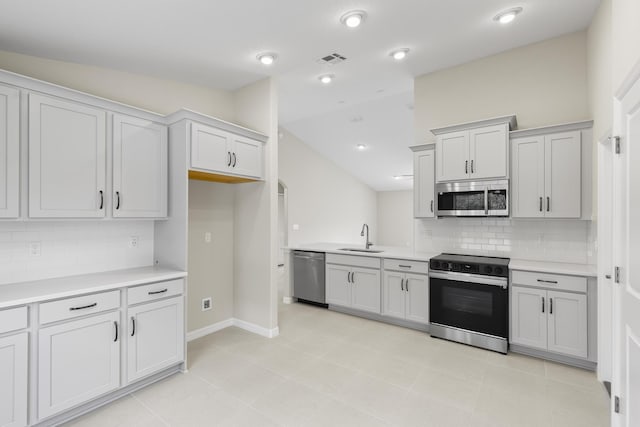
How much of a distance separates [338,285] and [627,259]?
331cm

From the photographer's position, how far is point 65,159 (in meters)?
2.47

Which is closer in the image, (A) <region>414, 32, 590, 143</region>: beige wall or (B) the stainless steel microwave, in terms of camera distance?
(A) <region>414, 32, 590, 143</region>: beige wall

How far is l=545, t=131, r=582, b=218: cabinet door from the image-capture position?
10.0 feet

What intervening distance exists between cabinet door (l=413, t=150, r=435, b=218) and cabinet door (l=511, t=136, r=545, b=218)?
0.86m

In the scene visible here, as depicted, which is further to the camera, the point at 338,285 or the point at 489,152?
the point at 338,285

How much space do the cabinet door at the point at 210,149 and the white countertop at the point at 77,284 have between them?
107cm

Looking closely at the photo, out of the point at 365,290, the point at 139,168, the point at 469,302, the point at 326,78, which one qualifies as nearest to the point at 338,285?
the point at 365,290

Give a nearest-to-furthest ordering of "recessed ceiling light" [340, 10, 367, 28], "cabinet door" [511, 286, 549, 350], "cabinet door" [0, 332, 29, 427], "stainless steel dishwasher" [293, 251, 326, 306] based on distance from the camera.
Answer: "cabinet door" [0, 332, 29, 427], "recessed ceiling light" [340, 10, 367, 28], "cabinet door" [511, 286, 549, 350], "stainless steel dishwasher" [293, 251, 326, 306]

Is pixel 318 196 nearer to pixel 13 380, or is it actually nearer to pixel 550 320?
pixel 550 320

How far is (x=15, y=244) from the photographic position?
2480 millimetres

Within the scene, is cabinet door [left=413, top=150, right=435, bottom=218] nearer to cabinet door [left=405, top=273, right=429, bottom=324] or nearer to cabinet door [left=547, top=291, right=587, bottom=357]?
cabinet door [left=405, top=273, right=429, bottom=324]

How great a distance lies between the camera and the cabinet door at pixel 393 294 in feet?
12.9

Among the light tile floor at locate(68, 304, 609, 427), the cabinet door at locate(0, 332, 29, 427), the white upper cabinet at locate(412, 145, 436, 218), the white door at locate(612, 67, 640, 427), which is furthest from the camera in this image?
the white upper cabinet at locate(412, 145, 436, 218)

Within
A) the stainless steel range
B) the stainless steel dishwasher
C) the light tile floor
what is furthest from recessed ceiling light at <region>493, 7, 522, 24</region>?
the stainless steel dishwasher
